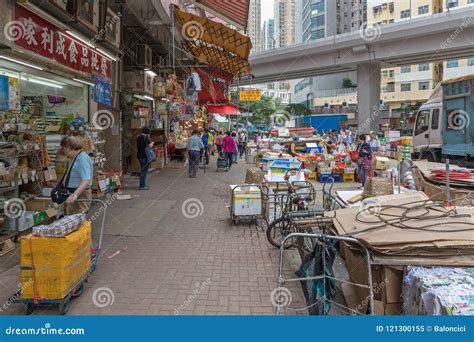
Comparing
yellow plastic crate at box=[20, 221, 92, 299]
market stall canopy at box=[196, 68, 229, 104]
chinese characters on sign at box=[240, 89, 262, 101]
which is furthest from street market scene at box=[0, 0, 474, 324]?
chinese characters on sign at box=[240, 89, 262, 101]

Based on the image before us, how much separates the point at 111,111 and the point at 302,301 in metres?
A: 9.92

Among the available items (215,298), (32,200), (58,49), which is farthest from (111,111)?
(215,298)

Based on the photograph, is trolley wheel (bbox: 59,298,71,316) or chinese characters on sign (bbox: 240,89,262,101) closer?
trolley wheel (bbox: 59,298,71,316)

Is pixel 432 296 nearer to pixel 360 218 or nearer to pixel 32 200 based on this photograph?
pixel 360 218

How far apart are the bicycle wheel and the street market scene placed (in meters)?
0.03

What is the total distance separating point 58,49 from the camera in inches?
306
